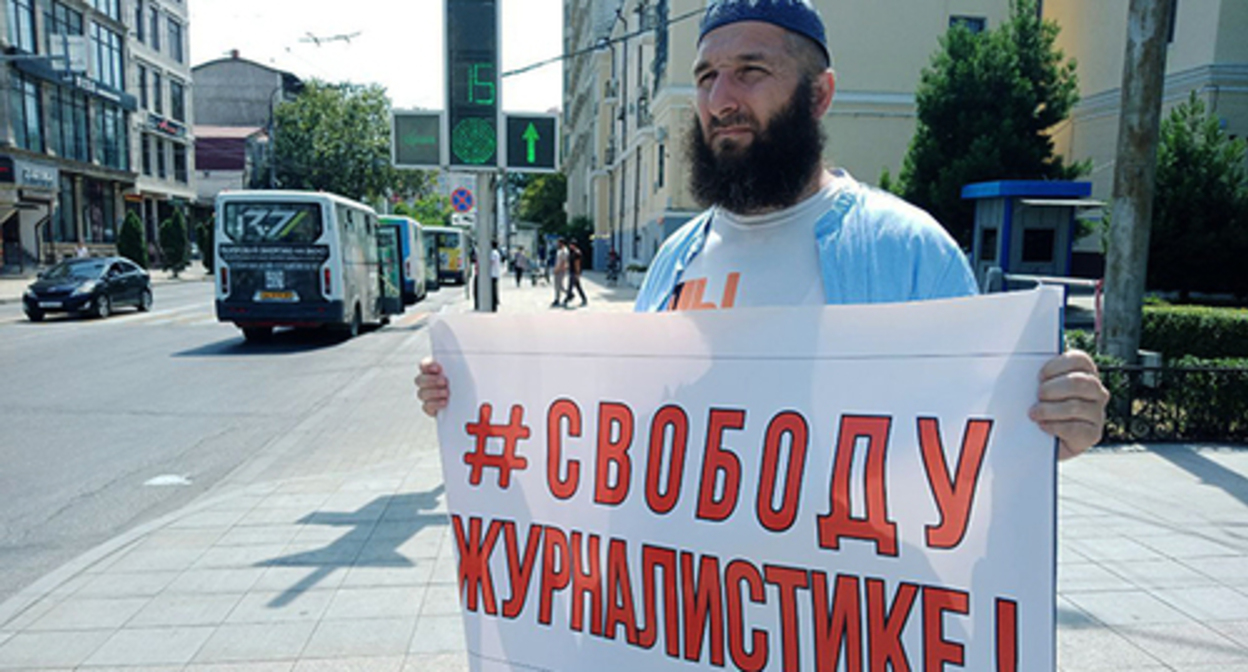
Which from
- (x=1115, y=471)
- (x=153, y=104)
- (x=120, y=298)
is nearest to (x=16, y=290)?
(x=120, y=298)

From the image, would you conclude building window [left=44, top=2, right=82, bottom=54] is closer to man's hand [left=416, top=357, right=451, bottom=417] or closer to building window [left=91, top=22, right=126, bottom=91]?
→ building window [left=91, top=22, right=126, bottom=91]

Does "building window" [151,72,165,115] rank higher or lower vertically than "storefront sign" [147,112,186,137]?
higher

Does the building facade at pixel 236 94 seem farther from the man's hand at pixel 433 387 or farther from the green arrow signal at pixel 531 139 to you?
the man's hand at pixel 433 387

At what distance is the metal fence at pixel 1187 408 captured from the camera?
22.1 feet

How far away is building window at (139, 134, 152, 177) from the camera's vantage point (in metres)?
46.3

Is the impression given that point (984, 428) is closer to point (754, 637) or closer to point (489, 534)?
point (754, 637)

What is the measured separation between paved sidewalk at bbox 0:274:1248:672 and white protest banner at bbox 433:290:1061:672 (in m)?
1.64

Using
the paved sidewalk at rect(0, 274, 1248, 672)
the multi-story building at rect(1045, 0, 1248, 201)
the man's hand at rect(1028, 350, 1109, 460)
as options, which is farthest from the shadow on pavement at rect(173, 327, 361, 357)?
the multi-story building at rect(1045, 0, 1248, 201)

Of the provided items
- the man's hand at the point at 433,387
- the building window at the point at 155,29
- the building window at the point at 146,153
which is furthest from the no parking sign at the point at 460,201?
the building window at the point at 155,29

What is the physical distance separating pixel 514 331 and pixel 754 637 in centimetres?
87

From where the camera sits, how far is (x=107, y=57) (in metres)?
41.7

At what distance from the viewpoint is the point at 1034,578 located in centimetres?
137

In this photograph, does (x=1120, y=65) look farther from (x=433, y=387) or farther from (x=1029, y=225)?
(x=433, y=387)

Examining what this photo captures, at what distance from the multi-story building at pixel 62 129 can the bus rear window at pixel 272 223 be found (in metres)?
21.7
